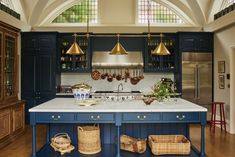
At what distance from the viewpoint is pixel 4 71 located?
6031mm

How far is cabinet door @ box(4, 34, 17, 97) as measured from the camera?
6195mm

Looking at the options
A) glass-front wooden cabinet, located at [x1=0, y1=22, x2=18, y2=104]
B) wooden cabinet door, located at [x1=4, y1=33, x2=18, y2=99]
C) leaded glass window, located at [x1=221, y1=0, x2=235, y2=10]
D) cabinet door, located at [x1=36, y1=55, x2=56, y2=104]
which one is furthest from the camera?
cabinet door, located at [x1=36, y1=55, x2=56, y2=104]

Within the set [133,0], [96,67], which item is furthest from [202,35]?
[96,67]

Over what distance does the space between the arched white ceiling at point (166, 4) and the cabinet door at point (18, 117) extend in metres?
3.04

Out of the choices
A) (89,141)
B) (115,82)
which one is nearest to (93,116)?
(89,141)

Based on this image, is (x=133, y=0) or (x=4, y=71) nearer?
(x=4, y=71)

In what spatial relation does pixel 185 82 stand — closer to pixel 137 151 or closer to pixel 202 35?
pixel 202 35

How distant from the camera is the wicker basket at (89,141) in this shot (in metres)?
4.44

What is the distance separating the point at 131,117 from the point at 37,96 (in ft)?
15.2

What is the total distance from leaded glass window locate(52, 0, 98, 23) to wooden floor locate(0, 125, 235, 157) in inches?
147

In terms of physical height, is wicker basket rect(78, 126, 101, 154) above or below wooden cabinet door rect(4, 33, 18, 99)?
below

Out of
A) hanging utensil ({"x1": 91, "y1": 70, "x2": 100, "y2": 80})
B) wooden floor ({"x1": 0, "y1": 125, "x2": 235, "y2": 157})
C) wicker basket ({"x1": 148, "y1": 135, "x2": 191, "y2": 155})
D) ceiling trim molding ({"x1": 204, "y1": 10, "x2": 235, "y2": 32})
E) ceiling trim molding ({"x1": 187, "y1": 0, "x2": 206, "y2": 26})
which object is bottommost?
wooden floor ({"x1": 0, "y1": 125, "x2": 235, "y2": 157})

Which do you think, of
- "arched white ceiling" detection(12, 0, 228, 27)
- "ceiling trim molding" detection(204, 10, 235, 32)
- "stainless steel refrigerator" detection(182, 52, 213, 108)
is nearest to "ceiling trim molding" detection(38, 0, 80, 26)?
"arched white ceiling" detection(12, 0, 228, 27)

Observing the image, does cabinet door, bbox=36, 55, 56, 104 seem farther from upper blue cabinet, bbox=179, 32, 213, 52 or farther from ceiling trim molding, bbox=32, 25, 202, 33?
upper blue cabinet, bbox=179, 32, 213, 52
